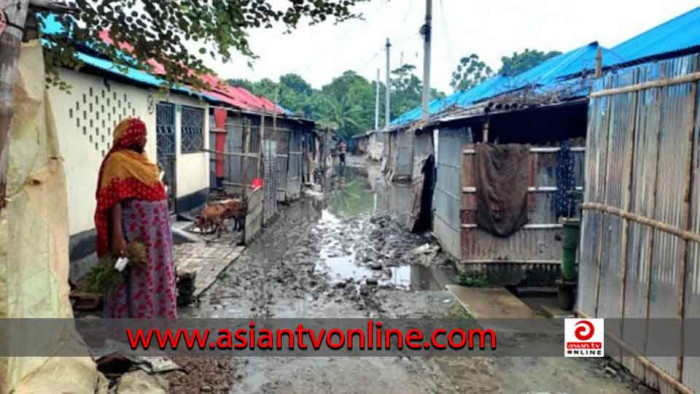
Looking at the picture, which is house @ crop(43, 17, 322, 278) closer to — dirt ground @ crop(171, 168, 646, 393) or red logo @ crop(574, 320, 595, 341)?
dirt ground @ crop(171, 168, 646, 393)

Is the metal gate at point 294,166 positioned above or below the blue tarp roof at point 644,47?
below

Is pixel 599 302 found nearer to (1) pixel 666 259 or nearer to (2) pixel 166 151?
(1) pixel 666 259

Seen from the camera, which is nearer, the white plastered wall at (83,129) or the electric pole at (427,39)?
the white plastered wall at (83,129)

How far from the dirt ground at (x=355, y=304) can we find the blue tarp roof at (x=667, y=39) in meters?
4.95

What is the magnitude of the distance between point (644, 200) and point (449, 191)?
5506 mm

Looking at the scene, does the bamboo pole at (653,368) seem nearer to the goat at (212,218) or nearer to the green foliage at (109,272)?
the green foliage at (109,272)

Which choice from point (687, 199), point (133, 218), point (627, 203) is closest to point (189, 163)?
point (133, 218)

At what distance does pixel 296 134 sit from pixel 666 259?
16.9 m

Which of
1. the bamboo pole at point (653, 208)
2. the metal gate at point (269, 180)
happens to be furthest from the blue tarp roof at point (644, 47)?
the metal gate at point (269, 180)

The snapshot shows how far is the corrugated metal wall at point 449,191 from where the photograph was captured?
9.34m

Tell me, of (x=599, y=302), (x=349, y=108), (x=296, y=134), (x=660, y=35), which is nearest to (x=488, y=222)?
(x=599, y=302)

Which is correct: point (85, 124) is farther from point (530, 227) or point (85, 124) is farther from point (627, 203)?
point (627, 203)

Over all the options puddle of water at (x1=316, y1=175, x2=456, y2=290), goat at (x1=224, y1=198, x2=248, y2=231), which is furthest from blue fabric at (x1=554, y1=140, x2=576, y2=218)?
goat at (x1=224, y1=198, x2=248, y2=231)

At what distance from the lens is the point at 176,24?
4375 millimetres
